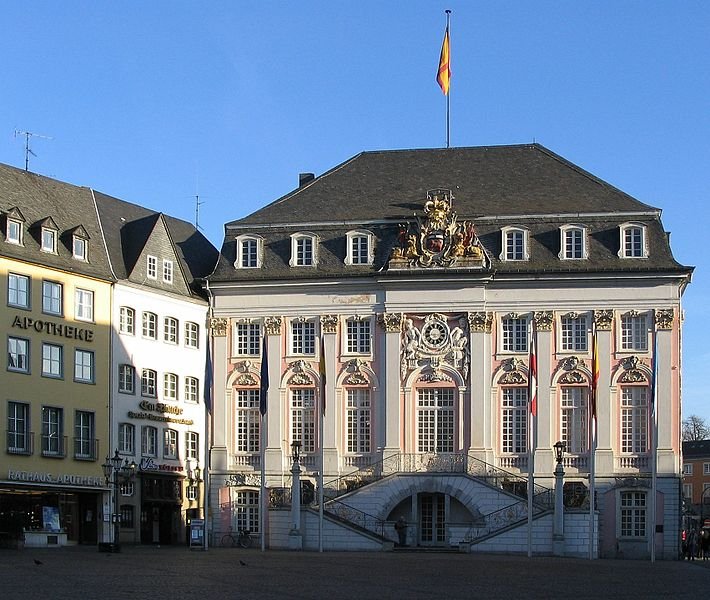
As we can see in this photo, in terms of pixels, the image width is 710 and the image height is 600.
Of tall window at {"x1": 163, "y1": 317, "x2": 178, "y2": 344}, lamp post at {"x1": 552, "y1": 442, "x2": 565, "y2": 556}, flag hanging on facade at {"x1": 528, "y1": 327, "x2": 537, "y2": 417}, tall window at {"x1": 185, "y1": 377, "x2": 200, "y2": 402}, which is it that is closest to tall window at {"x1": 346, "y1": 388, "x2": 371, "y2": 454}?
flag hanging on facade at {"x1": 528, "y1": 327, "x2": 537, "y2": 417}

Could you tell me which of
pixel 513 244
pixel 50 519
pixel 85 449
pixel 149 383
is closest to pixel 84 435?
pixel 85 449

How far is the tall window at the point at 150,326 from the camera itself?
277 feet

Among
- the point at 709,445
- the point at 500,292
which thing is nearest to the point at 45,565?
the point at 500,292

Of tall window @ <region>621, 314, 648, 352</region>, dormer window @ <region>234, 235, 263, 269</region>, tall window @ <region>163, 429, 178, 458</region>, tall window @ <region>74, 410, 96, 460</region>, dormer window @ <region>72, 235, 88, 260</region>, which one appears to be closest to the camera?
tall window @ <region>621, 314, 648, 352</region>

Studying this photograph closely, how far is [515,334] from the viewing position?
79.9m

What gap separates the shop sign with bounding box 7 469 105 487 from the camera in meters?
75.1

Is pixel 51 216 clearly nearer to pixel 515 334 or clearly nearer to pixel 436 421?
pixel 436 421

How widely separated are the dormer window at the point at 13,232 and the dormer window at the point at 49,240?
5.00 feet

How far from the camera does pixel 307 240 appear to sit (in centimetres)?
8250

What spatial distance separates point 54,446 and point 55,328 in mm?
5653

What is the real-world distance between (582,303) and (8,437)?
2784 centimetres

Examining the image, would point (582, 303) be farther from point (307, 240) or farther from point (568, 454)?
point (307, 240)

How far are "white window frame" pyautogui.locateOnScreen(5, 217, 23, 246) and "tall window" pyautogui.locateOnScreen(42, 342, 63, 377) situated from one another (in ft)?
16.8

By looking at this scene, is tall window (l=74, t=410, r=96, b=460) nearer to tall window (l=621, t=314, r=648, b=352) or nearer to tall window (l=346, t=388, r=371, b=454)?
tall window (l=346, t=388, r=371, b=454)
